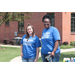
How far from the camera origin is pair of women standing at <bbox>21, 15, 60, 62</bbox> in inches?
126

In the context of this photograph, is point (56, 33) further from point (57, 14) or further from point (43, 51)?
point (57, 14)

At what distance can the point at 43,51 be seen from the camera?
11.1ft

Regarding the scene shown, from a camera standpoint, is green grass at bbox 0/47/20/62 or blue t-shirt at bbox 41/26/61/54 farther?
green grass at bbox 0/47/20/62

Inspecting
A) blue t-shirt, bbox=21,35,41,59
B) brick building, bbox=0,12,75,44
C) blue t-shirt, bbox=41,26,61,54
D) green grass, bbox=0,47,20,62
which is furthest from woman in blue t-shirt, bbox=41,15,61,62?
brick building, bbox=0,12,75,44

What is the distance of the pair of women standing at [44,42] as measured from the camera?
10.5ft

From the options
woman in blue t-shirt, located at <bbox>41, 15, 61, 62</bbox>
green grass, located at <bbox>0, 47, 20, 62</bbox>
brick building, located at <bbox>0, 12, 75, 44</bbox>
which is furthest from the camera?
brick building, located at <bbox>0, 12, 75, 44</bbox>

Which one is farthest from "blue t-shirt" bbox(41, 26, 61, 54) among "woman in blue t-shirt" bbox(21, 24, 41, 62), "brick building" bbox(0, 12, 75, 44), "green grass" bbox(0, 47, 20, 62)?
"brick building" bbox(0, 12, 75, 44)

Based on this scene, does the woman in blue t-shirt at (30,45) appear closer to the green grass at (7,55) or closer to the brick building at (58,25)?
the green grass at (7,55)

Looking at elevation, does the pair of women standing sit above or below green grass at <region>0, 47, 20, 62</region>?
above

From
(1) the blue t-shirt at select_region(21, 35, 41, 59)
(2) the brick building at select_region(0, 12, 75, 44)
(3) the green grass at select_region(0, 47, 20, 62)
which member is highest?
(2) the brick building at select_region(0, 12, 75, 44)

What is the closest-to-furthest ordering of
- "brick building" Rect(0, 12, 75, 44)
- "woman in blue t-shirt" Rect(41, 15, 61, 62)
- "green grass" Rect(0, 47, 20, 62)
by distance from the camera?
1. "woman in blue t-shirt" Rect(41, 15, 61, 62)
2. "green grass" Rect(0, 47, 20, 62)
3. "brick building" Rect(0, 12, 75, 44)

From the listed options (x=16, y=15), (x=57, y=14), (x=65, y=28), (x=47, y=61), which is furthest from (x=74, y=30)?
(x=47, y=61)

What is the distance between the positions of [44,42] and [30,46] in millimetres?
348

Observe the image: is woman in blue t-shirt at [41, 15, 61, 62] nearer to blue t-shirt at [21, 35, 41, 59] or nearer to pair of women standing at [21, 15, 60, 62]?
pair of women standing at [21, 15, 60, 62]
